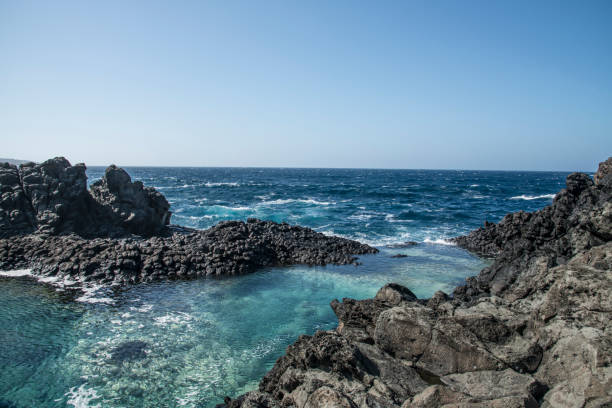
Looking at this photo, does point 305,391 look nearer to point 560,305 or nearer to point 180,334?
point 560,305

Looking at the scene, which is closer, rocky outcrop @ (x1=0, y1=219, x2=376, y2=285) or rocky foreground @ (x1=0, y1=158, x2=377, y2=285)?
rocky outcrop @ (x1=0, y1=219, x2=376, y2=285)

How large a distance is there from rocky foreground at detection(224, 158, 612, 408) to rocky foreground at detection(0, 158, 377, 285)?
12085 mm

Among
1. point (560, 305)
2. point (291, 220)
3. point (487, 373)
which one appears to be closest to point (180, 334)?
point (487, 373)

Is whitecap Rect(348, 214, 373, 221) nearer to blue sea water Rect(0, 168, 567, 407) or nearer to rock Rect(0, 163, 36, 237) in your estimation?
blue sea water Rect(0, 168, 567, 407)

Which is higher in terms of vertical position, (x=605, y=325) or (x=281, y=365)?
(x=605, y=325)

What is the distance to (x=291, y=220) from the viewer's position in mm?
37844

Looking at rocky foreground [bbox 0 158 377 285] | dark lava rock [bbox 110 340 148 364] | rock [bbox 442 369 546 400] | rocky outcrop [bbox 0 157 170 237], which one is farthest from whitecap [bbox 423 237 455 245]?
dark lava rock [bbox 110 340 148 364]

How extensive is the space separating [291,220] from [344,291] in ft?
69.5

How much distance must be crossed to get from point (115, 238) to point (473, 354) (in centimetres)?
2453

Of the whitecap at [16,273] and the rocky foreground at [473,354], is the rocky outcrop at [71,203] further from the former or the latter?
the rocky foreground at [473,354]

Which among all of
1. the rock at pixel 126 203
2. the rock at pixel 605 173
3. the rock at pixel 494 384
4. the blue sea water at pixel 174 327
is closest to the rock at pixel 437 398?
the rock at pixel 494 384

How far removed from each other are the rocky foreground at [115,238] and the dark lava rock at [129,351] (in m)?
7.03

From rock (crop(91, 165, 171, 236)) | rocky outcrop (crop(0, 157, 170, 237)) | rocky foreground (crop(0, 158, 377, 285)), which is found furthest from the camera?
rock (crop(91, 165, 171, 236))

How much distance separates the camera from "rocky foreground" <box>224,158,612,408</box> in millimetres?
5832
